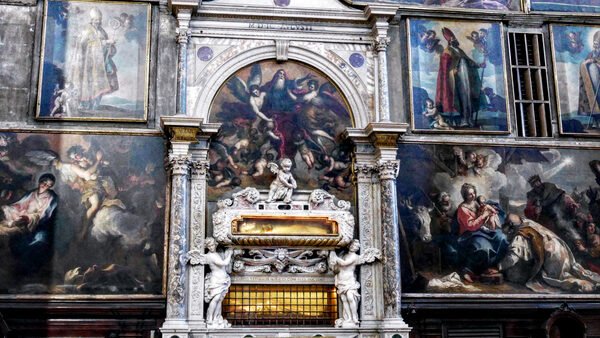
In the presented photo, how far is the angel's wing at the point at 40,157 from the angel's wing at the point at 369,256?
256 inches

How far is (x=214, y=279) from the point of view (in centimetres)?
1487

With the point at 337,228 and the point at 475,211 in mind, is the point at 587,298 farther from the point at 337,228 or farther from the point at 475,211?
the point at 337,228

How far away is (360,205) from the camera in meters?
15.9

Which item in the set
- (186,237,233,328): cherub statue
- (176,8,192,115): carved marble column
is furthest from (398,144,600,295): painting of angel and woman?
(176,8,192,115): carved marble column

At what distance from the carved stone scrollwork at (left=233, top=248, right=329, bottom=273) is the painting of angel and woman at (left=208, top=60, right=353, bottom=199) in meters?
1.37

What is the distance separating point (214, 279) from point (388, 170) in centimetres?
420

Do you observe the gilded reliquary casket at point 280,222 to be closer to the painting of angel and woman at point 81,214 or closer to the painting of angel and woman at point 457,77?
the painting of angel and woman at point 81,214

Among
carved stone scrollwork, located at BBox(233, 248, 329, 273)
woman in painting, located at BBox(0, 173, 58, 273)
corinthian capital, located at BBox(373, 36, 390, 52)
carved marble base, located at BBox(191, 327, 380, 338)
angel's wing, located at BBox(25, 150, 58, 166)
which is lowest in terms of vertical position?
carved marble base, located at BBox(191, 327, 380, 338)

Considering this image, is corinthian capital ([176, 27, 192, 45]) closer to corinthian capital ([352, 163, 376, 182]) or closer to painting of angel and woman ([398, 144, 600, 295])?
corinthian capital ([352, 163, 376, 182])

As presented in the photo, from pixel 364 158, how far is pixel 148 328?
18.4 ft

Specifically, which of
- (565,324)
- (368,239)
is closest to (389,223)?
(368,239)

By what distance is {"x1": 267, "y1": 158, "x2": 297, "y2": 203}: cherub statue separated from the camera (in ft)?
51.2

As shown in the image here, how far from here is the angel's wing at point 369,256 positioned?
608 inches

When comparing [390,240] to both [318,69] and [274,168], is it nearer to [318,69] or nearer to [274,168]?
[274,168]
